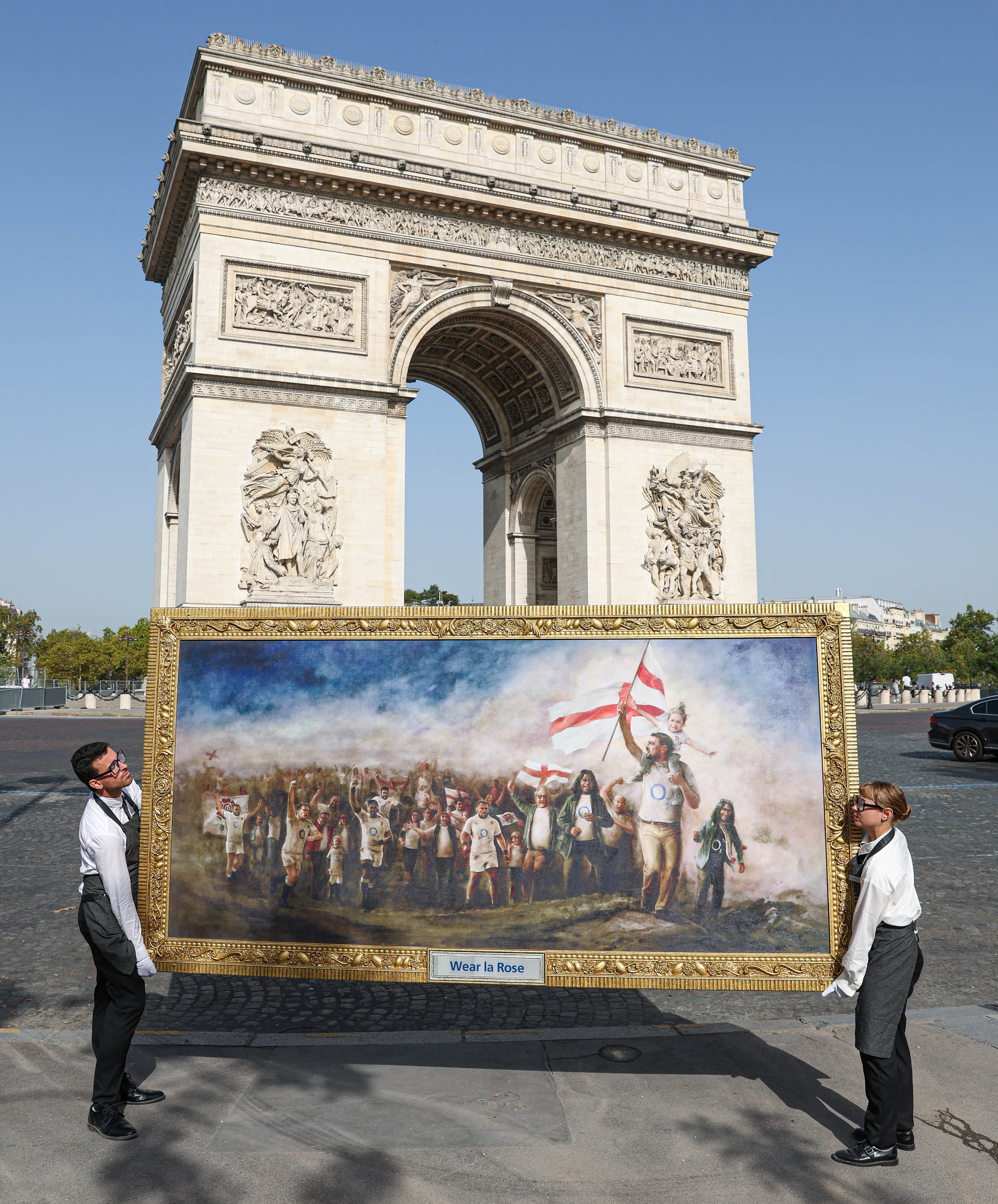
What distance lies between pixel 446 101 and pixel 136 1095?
2007cm

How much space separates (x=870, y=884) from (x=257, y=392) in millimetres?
15878

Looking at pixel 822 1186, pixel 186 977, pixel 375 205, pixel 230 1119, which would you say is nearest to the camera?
pixel 822 1186

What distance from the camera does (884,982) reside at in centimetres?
376

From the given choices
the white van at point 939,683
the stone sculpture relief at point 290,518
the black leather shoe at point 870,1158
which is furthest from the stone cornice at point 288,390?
the white van at point 939,683

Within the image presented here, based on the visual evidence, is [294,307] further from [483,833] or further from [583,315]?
[483,833]

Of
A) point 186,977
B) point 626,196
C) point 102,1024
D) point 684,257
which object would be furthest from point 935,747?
point 102,1024

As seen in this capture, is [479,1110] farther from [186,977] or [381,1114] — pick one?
[186,977]

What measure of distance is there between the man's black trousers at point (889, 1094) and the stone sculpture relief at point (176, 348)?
17.4 m

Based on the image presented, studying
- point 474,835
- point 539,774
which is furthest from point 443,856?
point 539,774

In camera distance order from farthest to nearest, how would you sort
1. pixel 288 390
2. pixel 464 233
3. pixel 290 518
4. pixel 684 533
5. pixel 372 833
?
pixel 684 533, pixel 464 233, pixel 288 390, pixel 290 518, pixel 372 833

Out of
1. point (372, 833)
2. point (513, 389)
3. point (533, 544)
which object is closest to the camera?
point (372, 833)

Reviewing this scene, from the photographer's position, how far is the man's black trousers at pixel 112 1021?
400 centimetres

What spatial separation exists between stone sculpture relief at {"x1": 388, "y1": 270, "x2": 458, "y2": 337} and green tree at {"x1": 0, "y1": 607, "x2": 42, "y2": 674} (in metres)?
60.6

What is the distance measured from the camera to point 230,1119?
4090 mm
